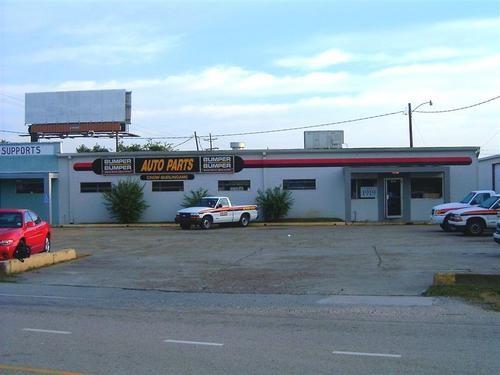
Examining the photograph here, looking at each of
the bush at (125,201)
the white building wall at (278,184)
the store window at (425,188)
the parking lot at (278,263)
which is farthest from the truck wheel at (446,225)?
the bush at (125,201)

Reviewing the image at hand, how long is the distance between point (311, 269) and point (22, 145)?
28.0 meters

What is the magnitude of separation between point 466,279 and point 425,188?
25155mm

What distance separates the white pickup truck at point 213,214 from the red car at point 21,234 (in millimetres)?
12992

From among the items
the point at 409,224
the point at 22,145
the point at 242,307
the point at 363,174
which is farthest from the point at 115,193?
the point at 242,307

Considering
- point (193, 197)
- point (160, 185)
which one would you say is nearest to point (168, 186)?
point (160, 185)

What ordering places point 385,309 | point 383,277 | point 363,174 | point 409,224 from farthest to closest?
point 363,174 < point 409,224 < point 383,277 < point 385,309

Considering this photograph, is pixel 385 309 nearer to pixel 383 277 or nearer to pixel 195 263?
pixel 383 277

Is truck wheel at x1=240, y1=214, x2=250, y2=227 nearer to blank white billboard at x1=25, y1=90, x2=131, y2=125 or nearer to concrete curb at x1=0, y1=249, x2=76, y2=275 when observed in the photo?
concrete curb at x1=0, y1=249, x2=76, y2=275

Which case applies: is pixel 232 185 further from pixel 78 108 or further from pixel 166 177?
pixel 78 108

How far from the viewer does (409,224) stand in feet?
112

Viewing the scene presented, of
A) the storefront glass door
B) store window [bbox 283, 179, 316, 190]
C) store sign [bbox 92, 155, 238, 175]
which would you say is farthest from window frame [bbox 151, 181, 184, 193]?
the storefront glass door

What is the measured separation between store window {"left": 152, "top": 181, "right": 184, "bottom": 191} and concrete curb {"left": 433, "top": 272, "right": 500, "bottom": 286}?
26843mm

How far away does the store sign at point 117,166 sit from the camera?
38375 millimetres

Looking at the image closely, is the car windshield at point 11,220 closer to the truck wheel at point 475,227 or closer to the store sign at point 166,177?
the truck wheel at point 475,227
